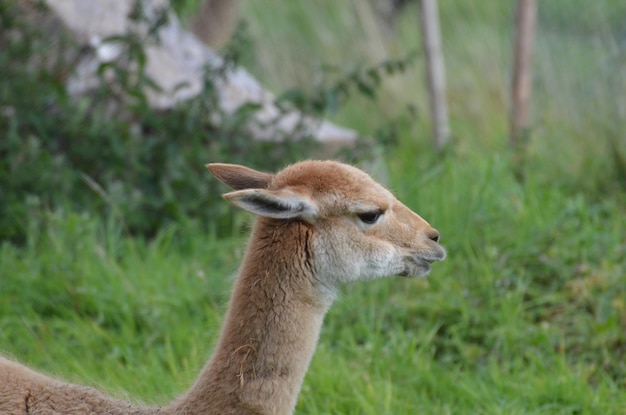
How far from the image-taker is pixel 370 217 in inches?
138

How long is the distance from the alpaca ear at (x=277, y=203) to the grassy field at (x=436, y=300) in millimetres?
451

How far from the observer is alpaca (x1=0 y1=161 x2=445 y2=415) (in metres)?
3.27

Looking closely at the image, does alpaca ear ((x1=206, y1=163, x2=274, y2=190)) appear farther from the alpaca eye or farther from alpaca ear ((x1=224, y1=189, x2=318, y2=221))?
the alpaca eye

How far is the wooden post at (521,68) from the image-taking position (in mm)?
7500

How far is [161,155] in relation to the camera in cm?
668

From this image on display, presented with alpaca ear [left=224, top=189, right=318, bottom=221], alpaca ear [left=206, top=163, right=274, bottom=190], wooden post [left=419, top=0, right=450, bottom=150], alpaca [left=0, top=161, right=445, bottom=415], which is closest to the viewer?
alpaca ear [left=224, top=189, right=318, bottom=221]

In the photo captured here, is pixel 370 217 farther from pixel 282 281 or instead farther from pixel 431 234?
pixel 282 281

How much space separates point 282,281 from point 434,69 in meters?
4.84

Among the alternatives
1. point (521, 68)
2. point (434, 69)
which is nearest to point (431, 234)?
point (521, 68)

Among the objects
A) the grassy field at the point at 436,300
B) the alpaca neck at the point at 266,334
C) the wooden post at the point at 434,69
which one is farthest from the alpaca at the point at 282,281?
the wooden post at the point at 434,69

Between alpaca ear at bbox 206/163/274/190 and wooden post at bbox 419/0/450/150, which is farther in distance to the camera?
wooden post at bbox 419/0/450/150

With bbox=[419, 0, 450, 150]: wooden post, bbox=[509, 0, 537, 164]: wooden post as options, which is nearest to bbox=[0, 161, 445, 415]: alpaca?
bbox=[509, 0, 537, 164]: wooden post

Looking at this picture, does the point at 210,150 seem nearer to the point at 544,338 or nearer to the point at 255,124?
the point at 255,124

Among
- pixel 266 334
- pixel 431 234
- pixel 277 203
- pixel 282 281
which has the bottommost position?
pixel 266 334
